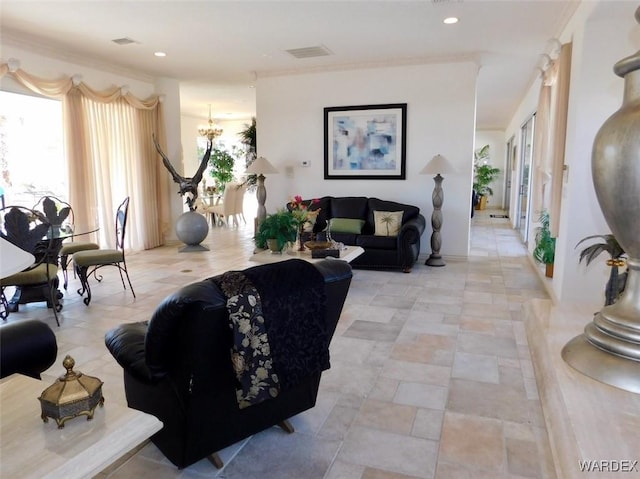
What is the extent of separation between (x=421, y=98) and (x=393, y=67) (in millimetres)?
618

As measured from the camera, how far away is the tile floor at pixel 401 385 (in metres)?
2.03

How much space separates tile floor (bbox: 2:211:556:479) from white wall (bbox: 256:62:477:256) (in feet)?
4.82

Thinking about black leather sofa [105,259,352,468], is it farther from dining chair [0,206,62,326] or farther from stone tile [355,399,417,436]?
dining chair [0,206,62,326]

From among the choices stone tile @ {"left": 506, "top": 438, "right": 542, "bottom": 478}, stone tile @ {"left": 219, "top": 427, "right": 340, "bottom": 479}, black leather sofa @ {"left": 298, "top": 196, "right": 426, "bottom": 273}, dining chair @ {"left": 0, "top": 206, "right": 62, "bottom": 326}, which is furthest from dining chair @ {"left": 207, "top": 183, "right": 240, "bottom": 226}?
stone tile @ {"left": 506, "top": 438, "right": 542, "bottom": 478}

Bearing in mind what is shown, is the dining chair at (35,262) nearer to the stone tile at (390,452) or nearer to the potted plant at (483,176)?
the stone tile at (390,452)

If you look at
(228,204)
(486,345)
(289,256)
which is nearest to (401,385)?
(486,345)

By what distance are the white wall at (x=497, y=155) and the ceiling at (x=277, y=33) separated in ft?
25.4

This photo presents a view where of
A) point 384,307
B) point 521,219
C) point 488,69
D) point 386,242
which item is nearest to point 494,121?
point 521,219

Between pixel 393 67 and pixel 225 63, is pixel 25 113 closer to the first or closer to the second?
pixel 225 63

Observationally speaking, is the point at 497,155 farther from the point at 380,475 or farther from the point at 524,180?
the point at 380,475

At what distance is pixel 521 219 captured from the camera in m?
8.76

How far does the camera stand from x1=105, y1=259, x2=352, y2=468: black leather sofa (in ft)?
5.21

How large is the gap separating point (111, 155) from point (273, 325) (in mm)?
6163

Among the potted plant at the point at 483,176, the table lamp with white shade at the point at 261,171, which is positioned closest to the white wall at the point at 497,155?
the potted plant at the point at 483,176
